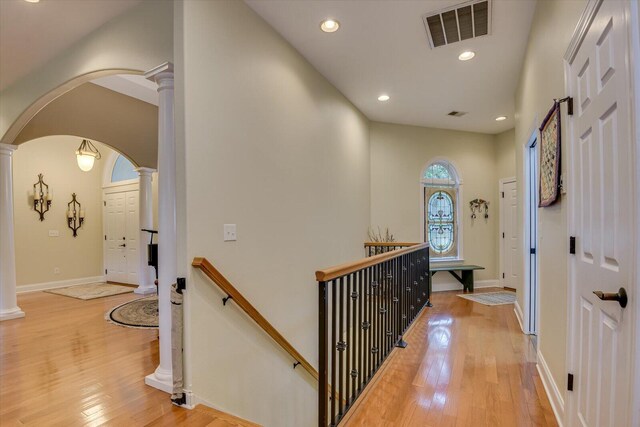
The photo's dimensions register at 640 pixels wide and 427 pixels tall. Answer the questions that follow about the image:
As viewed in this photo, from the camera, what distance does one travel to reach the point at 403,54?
3.45m

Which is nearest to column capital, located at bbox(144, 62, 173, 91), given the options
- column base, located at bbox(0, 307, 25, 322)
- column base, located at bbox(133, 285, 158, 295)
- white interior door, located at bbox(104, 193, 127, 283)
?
column base, located at bbox(0, 307, 25, 322)

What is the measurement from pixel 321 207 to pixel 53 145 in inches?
230

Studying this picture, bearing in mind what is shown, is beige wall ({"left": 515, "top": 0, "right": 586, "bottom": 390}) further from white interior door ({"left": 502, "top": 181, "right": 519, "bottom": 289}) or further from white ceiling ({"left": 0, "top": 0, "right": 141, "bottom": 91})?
white interior door ({"left": 502, "top": 181, "right": 519, "bottom": 289})

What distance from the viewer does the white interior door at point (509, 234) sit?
5.83 meters

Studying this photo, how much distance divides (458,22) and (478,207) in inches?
162

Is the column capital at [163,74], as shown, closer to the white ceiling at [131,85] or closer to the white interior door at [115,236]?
the white ceiling at [131,85]

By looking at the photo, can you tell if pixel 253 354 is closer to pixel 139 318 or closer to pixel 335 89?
pixel 139 318

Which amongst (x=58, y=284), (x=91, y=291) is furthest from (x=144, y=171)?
(x=58, y=284)

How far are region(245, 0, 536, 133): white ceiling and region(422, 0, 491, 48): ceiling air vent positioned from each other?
7cm

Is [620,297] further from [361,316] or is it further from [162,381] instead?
[162,381]

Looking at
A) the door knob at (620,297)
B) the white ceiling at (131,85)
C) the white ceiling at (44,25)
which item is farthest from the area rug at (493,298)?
the white ceiling at (131,85)

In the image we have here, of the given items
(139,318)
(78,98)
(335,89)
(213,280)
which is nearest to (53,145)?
(78,98)

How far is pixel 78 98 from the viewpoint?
4527 mm

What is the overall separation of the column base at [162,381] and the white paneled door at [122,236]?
186 inches
